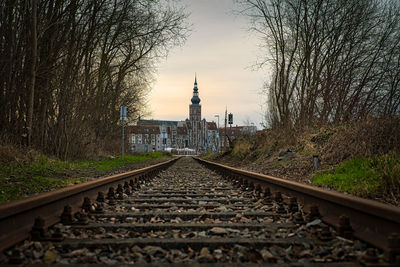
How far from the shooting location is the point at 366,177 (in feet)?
18.1

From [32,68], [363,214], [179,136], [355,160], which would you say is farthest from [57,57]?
[179,136]

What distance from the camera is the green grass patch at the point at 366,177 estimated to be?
4.68m

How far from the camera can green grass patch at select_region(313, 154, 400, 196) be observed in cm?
468

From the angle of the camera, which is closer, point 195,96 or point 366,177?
point 366,177

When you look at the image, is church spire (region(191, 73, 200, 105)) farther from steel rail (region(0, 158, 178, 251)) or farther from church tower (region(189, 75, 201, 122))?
steel rail (region(0, 158, 178, 251))

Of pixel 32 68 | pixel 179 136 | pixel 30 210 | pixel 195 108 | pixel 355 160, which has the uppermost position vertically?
pixel 195 108

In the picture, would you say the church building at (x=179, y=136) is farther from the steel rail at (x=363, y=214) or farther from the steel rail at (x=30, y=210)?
the steel rail at (x=363, y=214)

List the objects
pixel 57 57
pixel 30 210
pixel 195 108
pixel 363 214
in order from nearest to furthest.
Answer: pixel 363 214, pixel 30 210, pixel 57 57, pixel 195 108

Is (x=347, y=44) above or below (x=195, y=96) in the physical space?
below

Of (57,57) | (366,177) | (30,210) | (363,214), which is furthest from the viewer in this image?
(57,57)

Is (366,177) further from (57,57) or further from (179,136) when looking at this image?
(179,136)

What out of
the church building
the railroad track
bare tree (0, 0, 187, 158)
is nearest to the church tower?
the church building

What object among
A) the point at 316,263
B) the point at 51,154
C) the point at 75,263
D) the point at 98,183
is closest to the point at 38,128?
the point at 51,154

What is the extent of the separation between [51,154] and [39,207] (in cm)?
1024
